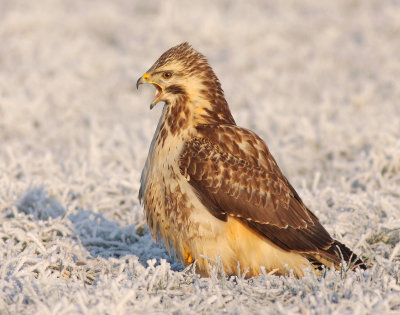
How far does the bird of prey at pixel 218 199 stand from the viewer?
508 cm

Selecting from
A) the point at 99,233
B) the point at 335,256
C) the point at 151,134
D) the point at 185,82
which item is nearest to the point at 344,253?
the point at 335,256

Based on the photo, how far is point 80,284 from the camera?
4.52 metres

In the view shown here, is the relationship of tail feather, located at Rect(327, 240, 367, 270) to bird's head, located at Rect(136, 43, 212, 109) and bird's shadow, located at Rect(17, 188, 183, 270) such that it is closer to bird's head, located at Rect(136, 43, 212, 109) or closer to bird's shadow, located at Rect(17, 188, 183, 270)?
bird's shadow, located at Rect(17, 188, 183, 270)

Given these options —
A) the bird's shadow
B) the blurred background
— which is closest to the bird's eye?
the bird's shadow

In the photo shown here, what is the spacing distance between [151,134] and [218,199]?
221 inches

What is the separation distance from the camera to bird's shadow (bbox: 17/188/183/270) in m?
6.27

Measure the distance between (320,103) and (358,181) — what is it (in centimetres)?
417

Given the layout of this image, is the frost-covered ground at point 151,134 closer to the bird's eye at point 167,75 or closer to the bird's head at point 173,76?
the bird's head at point 173,76

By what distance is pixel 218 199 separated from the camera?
16.7ft

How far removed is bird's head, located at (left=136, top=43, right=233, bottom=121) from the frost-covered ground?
5.22ft

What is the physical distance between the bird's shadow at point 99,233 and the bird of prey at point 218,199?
0.96 metres

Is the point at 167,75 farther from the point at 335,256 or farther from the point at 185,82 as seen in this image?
the point at 335,256

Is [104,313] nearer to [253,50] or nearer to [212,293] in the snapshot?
[212,293]

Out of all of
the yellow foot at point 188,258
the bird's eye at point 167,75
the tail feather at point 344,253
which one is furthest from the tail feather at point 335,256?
the bird's eye at point 167,75
